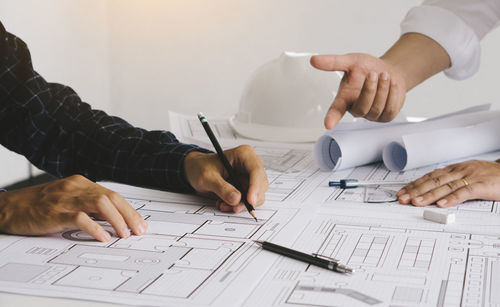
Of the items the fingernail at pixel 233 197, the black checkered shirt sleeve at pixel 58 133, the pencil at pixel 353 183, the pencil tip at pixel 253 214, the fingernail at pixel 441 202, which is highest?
the black checkered shirt sleeve at pixel 58 133

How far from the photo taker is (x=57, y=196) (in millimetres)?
→ 873

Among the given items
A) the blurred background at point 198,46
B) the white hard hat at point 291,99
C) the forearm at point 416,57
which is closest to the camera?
the forearm at point 416,57

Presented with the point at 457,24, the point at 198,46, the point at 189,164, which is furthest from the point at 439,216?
the point at 198,46

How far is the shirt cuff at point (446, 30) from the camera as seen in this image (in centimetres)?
149

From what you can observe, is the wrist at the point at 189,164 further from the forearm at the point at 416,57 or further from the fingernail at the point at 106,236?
the forearm at the point at 416,57

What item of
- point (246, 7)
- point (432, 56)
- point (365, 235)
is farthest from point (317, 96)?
point (246, 7)

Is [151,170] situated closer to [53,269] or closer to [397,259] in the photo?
[53,269]

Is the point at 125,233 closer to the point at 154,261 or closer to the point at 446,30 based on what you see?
the point at 154,261

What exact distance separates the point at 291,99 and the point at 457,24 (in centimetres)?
45

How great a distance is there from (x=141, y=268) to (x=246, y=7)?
2.96m

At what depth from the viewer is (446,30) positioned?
58.7 inches

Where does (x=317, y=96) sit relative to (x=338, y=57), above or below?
below

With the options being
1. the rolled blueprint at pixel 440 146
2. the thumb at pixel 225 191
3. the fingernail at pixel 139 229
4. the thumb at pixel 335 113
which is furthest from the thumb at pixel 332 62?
the fingernail at pixel 139 229

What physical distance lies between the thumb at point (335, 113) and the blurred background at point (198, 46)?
217cm
